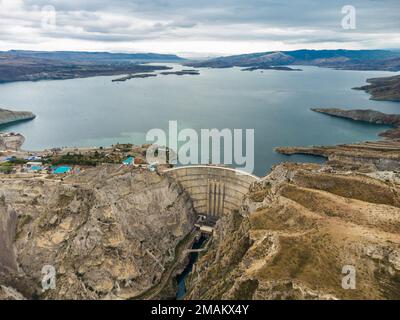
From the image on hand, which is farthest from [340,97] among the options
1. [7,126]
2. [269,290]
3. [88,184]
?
[269,290]

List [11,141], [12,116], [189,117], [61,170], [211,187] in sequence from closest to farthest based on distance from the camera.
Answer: [61,170]
[211,187]
[11,141]
[189,117]
[12,116]

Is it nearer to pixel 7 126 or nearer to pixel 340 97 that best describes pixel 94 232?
pixel 7 126

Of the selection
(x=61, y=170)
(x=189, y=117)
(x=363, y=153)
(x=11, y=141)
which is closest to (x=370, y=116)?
(x=363, y=153)

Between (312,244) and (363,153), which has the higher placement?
(312,244)

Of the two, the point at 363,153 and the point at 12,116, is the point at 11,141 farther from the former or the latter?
the point at 363,153

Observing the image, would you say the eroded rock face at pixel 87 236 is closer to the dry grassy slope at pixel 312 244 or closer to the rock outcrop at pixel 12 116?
the dry grassy slope at pixel 312 244

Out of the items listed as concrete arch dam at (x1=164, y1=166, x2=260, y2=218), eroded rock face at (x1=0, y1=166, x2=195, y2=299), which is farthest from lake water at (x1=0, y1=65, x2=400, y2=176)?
eroded rock face at (x1=0, y1=166, x2=195, y2=299)

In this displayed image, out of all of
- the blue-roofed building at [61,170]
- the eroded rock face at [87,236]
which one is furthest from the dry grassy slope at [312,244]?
the blue-roofed building at [61,170]
